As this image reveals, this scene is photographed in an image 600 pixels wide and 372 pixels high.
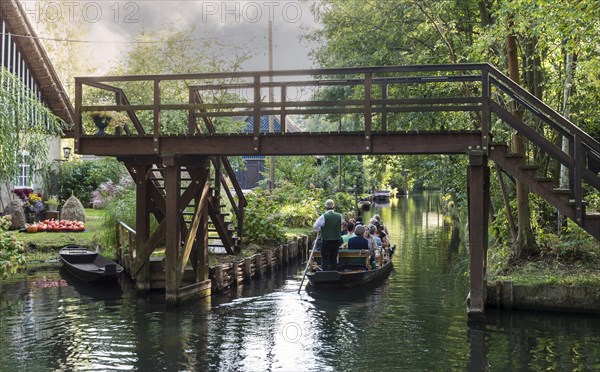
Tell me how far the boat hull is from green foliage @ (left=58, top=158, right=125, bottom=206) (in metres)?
19.3

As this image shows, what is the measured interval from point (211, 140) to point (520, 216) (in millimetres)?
7579

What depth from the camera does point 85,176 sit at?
35.8 m

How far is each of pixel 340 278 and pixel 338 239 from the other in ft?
3.74

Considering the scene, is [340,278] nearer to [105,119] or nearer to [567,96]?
[105,119]

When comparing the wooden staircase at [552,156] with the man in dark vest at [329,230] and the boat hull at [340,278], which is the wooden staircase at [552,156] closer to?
the man in dark vest at [329,230]

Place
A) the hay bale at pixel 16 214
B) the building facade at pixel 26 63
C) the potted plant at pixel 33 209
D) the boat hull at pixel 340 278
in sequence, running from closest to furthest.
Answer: the boat hull at pixel 340 278 → the hay bale at pixel 16 214 → the potted plant at pixel 33 209 → the building facade at pixel 26 63

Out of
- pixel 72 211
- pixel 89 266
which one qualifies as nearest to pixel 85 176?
pixel 72 211

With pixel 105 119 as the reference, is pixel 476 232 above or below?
below

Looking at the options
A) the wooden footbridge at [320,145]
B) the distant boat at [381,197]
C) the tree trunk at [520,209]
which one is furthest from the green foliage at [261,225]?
the distant boat at [381,197]

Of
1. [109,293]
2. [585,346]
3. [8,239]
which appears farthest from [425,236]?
[8,239]

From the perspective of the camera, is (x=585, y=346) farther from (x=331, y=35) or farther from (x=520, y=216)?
(x=331, y=35)

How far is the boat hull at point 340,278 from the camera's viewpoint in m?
18.0

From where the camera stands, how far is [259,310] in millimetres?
16172

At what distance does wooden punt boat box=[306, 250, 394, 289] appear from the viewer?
18094 millimetres
